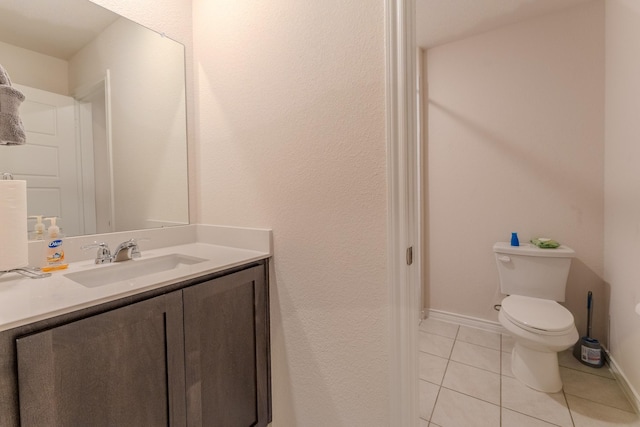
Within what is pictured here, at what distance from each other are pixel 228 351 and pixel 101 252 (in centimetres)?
63

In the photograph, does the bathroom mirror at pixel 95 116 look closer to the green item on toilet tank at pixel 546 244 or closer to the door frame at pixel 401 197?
the door frame at pixel 401 197

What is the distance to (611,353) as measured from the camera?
5.67ft

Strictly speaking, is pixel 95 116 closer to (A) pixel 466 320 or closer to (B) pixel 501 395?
(B) pixel 501 395

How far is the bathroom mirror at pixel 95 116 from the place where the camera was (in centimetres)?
106

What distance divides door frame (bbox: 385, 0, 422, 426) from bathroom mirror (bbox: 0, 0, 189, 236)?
1.08m

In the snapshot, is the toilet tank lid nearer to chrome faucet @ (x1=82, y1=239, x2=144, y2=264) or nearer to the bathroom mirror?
the bathroom mirror

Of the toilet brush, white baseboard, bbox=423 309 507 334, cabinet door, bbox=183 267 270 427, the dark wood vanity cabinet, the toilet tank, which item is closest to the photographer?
the dark wood vanity cabinet

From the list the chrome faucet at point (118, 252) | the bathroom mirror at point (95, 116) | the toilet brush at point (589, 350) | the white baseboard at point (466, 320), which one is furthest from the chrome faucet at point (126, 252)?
the toilet brush at point (589, 350)

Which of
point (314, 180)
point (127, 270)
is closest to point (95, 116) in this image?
point (127, 270)

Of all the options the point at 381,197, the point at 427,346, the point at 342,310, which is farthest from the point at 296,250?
the point at 427,346

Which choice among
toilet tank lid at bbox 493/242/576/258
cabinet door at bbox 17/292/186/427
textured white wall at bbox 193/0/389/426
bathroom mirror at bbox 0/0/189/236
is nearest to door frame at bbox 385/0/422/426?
textured white wall at bbox 193/0/389/426

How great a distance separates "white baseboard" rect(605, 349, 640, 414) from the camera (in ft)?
4.59

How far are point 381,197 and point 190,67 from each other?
1.24m

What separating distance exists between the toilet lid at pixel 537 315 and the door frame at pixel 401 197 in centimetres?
96
